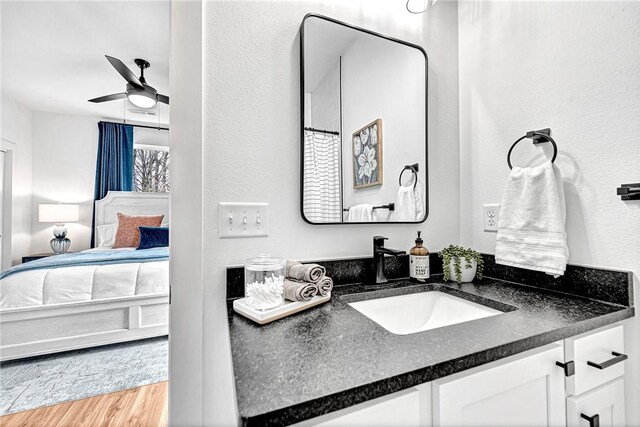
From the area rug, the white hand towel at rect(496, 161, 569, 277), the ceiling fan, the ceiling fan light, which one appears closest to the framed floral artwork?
the white hand towel at rect(496, 161, 569, 277)

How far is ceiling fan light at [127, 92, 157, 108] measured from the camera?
110 inches

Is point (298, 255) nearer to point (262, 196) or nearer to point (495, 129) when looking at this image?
point (262, 196)

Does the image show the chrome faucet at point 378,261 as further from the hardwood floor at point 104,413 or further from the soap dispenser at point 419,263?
the hardwood floor at point 104,413

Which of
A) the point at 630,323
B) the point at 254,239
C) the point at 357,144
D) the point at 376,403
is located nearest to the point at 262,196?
the point at 254,239

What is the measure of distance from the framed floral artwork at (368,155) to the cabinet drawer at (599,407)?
85 cm

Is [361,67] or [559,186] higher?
[361,67]

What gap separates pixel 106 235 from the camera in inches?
156

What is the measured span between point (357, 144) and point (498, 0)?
33.8 inches

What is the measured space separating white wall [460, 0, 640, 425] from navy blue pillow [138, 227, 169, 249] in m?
3.35

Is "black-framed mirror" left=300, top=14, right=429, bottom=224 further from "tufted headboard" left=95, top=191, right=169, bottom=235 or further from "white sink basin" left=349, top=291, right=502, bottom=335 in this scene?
"tufted headboard" left=95, top=191, right=169, bottom=235

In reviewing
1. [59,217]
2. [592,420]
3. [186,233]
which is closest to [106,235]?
[59,217]

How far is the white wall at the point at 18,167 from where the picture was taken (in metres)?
3.54

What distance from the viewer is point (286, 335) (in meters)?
0.65

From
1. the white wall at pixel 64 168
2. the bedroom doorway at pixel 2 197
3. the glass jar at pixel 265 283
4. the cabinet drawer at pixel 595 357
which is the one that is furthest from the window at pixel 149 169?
the cabinet drawer at pixel 595 357
